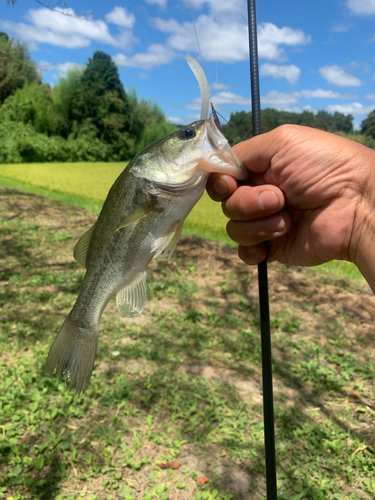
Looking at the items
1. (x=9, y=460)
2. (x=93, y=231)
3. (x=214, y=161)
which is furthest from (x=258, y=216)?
(x=9, y=460)

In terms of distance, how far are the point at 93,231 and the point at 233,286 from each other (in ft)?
12.0

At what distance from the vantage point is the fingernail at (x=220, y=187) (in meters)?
1.58

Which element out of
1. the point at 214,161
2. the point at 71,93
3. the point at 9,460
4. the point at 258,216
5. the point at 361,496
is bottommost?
the point at 9,460

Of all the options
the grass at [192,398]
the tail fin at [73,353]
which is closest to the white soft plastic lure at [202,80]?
the tail fin at [73,353]

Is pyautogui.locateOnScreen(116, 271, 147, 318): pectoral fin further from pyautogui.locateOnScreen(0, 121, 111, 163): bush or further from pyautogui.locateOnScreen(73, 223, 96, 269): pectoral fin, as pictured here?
pyautogui.locateOnScreen(0, 121, 111, 163): bush

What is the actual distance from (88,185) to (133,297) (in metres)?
12.1

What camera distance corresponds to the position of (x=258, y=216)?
1646 millimetres

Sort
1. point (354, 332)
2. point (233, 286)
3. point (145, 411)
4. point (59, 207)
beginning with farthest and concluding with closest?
point (59, 207) → point (233, 286) → point (354, 332) → point (145, 411)

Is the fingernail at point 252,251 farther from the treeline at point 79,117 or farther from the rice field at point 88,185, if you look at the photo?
the treeline at point 79,117

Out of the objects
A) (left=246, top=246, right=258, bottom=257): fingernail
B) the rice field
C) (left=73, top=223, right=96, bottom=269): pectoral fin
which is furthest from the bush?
(left=246, top=246, right=258, bottom=257): fingernail

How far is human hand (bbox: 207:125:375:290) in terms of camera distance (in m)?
1.60

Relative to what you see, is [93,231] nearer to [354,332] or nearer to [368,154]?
[368,154]

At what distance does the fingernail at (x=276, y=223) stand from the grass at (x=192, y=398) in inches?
72.4

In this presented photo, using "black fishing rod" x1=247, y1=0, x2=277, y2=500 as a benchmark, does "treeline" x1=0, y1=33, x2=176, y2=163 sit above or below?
above
